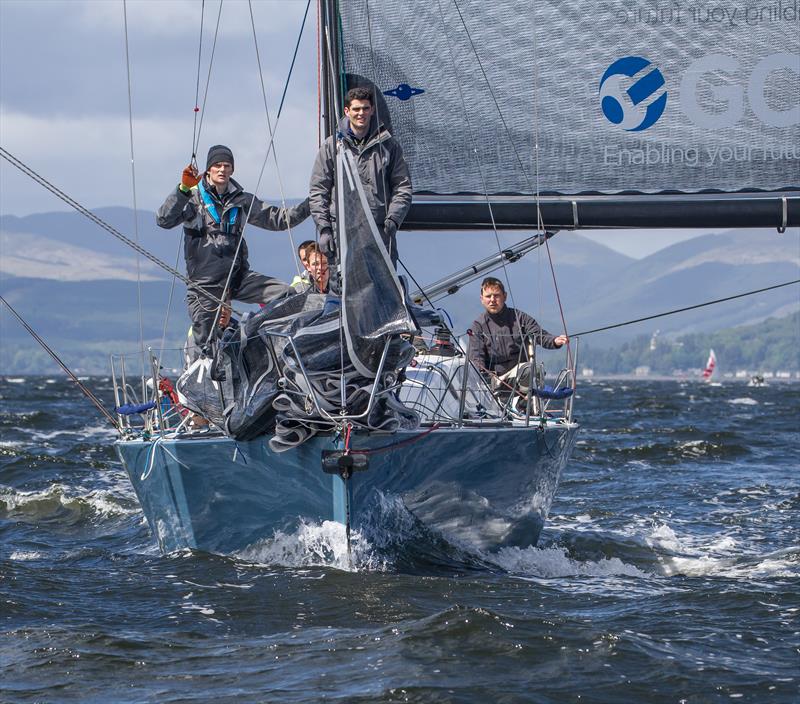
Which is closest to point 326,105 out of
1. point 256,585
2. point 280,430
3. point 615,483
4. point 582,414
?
point 280,430

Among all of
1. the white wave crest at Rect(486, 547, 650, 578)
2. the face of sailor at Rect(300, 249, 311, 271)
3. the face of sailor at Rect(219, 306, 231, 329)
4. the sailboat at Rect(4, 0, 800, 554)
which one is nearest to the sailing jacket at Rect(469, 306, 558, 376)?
the sailboat at Rect(4, 0, 800, 554)

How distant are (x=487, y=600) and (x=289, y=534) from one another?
1083 millimetres

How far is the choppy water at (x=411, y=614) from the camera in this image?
484cm

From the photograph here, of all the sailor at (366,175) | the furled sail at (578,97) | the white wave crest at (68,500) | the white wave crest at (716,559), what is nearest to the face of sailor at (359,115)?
the sailor at (366,175)

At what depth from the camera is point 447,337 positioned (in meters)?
8.01

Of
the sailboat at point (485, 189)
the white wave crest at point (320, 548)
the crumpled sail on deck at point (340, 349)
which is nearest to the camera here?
the crumpled sail on deck at point (340, 349)

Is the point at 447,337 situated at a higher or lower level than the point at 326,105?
lower

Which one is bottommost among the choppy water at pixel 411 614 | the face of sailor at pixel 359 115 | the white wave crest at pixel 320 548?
the choppy water at pixel 411 614

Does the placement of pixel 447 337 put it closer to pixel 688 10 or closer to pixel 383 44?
pixel 383 44

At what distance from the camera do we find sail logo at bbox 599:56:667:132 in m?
8.09

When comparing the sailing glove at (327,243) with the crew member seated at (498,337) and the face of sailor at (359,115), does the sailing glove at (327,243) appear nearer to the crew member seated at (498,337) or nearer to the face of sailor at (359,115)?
the face of sailor at (359,115)

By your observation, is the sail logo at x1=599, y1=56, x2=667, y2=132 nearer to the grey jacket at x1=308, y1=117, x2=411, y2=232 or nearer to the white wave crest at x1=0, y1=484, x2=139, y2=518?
the grey jacket at x1=308, y1=117, x2=411, y2=232

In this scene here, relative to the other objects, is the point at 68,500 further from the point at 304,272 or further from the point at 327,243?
the point at 327,243

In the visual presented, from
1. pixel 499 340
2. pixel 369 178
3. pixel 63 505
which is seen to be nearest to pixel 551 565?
pixel 499 340
